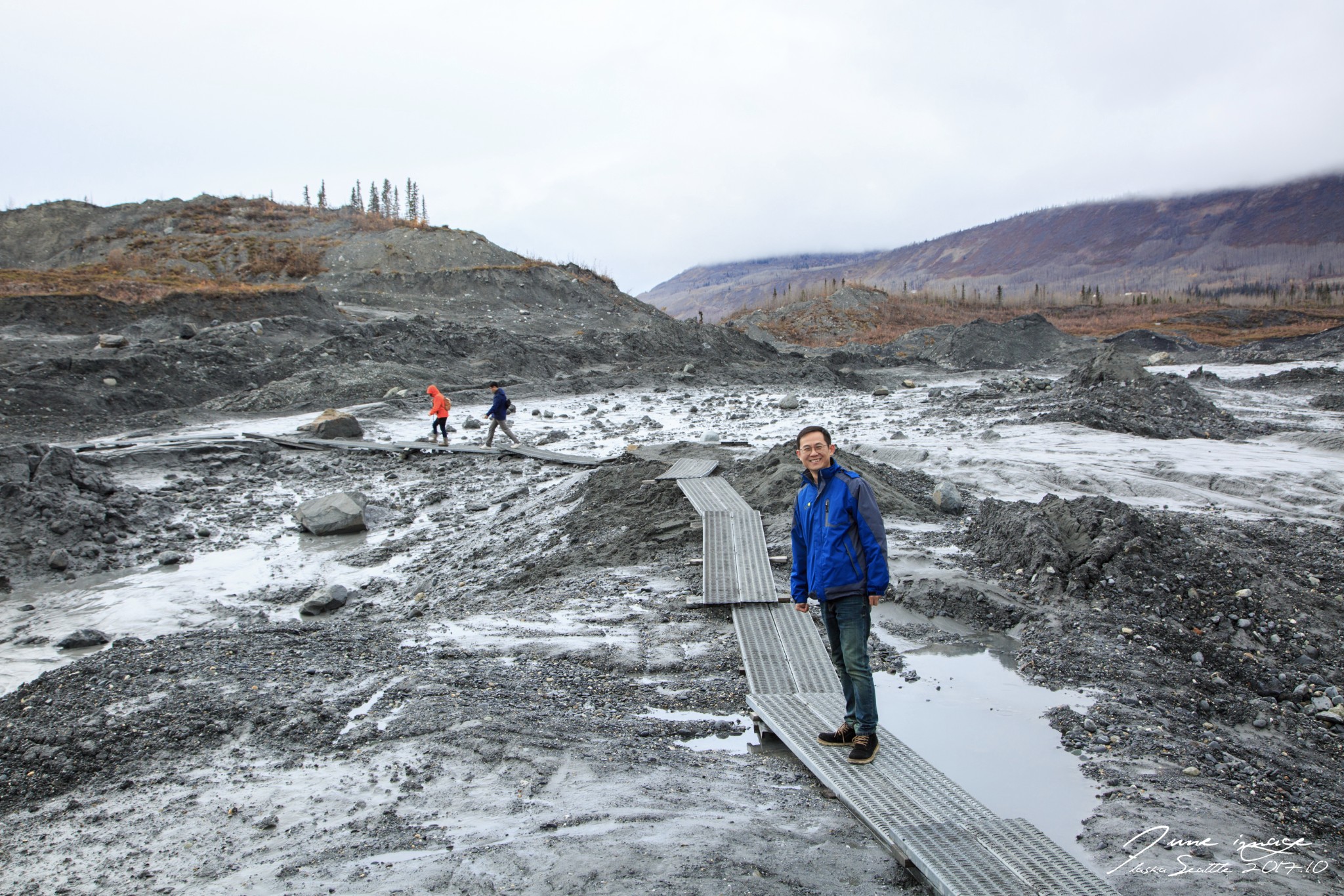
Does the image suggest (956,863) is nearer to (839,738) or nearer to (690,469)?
(839,738)

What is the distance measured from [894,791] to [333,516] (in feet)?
27.5

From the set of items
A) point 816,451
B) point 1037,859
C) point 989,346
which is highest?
point 989,346

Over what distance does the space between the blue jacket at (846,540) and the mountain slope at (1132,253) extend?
267 ft

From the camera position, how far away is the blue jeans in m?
3.48

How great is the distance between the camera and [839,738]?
366cm

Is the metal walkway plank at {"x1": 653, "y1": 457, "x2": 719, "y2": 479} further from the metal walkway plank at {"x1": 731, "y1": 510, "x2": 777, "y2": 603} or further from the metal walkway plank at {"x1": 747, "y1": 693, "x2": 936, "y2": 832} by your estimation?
the metal walkway plank at {"x1": 747, "y1": 693, "x2": 936, "y2": 832}

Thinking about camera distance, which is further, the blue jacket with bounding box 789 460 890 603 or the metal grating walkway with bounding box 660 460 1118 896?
the blue jacket with bounding box 789 460 890 603

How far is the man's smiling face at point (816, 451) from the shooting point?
11.3 ft

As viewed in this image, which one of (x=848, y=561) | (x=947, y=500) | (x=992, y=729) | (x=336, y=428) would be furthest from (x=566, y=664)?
(x=336, y=428)

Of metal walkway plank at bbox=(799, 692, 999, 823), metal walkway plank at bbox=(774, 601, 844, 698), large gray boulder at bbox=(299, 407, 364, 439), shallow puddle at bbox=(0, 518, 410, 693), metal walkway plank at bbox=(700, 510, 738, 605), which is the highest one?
large gray boulder at bbox=(299, 407, 364, 439)

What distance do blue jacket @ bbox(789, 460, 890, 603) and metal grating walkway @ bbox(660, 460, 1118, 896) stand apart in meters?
0.81

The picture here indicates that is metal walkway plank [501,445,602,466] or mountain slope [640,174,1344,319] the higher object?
mountain slope [640,174,1344,319]

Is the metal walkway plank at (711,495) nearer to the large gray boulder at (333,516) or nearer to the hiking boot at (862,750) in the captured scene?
the hiking boot at (862,750)

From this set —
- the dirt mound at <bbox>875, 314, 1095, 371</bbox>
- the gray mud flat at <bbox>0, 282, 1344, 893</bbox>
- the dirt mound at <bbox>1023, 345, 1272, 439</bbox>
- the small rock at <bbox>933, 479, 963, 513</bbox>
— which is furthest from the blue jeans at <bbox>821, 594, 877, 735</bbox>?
the dirt mound at <bbox>875, 314, 1095, 371</bbox>
